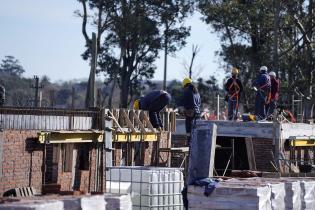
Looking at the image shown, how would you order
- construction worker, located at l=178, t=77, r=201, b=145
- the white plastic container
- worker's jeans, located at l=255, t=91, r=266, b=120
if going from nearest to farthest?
the white plastic container
construction worker, located at l=178, t=77, r=201, b=145
worker's jeans, located at l=255, t=91, r=266, b=120

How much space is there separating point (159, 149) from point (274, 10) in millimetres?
24930

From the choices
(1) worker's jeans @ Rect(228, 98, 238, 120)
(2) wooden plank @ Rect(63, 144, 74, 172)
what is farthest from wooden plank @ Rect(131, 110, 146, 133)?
(1) worker's jeans @ Rect(228, 98, 238, 120)

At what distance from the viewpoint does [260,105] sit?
25.6m

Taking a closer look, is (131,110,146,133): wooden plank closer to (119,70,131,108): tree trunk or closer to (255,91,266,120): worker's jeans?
(255,91,266,120): worker's jeans

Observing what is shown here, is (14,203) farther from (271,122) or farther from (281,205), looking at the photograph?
(271,122)

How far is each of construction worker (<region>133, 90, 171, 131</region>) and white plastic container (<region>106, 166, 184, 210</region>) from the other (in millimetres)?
6666

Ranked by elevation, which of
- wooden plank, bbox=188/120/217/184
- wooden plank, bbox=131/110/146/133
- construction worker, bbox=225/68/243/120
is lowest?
wooden plank, bbox=188/120/217/184

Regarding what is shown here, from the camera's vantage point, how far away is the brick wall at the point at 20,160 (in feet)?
56.1

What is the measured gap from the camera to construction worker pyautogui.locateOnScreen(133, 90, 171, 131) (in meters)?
22.8

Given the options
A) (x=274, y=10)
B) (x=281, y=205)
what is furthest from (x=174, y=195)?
(x=274, y=10)

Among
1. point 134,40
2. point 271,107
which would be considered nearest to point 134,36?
point 134,40

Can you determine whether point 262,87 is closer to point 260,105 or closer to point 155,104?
point 260,105

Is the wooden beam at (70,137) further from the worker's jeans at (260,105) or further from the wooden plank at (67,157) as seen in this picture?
the worker's jeans at (260,105)

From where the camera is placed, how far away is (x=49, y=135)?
60.4ft
